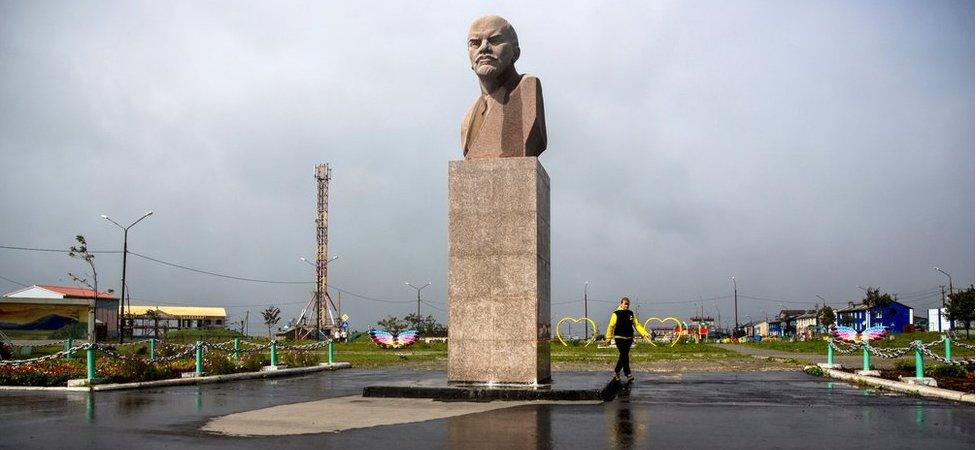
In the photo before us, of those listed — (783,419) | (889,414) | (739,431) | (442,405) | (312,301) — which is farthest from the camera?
(312,301)

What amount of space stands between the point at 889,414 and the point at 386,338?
138ft

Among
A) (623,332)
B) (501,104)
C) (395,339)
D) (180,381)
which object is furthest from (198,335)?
(501,104)

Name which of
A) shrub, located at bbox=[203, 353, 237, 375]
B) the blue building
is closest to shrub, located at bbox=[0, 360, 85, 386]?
shrub, located at bbox=[203, 353, 237, 375]

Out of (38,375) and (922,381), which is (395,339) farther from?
(922,381)

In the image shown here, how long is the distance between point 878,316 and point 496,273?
103743 millimetres

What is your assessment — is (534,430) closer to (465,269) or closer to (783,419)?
(783,419)

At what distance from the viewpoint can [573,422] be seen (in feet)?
31.8

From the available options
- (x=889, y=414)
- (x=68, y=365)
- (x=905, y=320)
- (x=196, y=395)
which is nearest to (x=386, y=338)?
(x=68, y=365)

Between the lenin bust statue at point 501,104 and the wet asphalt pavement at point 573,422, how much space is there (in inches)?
168

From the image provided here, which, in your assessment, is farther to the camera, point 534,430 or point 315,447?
point 534,430

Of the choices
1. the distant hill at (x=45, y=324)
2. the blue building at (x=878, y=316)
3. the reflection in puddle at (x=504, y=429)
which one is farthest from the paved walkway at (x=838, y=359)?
the blue building at (x=878, y=316)

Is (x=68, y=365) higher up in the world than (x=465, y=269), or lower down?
lower down

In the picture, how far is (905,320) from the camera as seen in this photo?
11162 cm

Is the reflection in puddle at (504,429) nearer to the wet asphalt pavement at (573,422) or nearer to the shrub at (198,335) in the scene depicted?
the wet asphalt pavement at (573,422)
